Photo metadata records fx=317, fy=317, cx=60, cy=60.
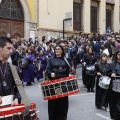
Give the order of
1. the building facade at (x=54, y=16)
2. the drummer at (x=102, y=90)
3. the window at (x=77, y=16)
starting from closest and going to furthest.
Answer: the drummer at (x=102, y=90)
the building facade at (x=54, y=16)
the window at (x=77, y=16)

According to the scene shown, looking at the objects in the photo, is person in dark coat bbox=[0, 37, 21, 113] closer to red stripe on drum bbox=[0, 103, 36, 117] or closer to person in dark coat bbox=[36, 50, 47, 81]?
red stripe on drum bbox=[0, 103, 36, 117]

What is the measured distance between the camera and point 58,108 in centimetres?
678

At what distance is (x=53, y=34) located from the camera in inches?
915

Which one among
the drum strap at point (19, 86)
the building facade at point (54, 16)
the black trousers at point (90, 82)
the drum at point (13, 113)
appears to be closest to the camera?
the drum at point (13, 113)

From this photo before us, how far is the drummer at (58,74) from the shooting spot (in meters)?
6.70

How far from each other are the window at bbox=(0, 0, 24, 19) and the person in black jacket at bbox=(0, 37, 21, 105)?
16.1 m

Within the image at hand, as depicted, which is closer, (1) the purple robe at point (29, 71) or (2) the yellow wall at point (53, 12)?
(1) the purple robe at point (29, 71)

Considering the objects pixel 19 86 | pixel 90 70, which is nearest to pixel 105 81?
pixel 90 70

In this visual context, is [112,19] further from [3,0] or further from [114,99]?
[114,99]

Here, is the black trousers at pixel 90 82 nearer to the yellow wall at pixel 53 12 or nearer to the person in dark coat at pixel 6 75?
the person in dark coat at pixel 6 75

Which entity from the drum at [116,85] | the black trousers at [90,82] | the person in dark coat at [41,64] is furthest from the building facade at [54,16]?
the drum at [116,85]

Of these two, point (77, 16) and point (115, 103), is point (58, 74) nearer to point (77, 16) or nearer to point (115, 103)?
point (115, 103)

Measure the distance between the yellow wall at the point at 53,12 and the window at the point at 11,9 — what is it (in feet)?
5.46

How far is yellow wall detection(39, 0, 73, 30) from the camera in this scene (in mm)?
22172
